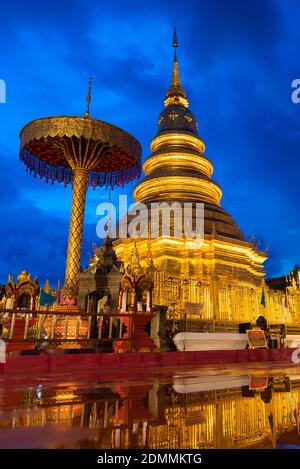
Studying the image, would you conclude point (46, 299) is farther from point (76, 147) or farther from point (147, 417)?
point (147, 417)

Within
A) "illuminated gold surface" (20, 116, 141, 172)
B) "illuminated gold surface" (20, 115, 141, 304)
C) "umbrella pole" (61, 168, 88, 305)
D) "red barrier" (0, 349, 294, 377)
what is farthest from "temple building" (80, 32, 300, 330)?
"illuminated gold surface" (20, 116, 141, 172)

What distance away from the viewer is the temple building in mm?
12797

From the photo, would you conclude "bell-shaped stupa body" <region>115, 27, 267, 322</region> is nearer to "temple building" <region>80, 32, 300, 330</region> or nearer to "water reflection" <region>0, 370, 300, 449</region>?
"temple building" <region>80, 32, 300, 330</region>

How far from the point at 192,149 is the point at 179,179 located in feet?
12.8

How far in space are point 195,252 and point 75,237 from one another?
9.28 meters

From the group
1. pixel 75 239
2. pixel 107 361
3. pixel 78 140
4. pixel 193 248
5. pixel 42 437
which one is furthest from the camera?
pixel 193 248

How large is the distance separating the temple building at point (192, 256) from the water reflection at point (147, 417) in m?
5.82

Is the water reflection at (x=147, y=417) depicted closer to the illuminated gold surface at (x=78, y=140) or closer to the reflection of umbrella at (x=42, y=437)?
the reflection of umbrella at (x=42, y=437)

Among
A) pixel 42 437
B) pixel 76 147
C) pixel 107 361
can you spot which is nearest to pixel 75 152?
pixel 76 147

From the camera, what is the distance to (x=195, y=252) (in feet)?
63.7

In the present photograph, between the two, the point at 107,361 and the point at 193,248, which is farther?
the point at 193,248

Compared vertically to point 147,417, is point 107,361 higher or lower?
higher

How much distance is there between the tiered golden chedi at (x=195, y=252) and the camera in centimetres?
1330

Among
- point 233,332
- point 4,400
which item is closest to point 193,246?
point 233,332
